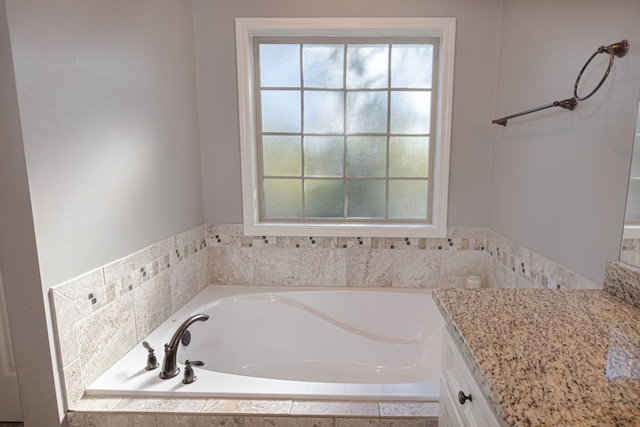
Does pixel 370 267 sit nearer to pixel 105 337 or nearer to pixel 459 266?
pixel 459 266

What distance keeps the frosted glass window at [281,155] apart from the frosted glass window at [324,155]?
6 cm

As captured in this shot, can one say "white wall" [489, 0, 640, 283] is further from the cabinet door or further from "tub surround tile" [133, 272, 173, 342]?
"tub surround tile" [133, 272, 173, 342]

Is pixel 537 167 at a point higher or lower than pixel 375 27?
lower

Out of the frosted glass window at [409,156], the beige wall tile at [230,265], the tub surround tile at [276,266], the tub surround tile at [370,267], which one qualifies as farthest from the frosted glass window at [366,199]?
the beige wall tile at [230,265]

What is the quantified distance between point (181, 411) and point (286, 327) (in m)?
1.01

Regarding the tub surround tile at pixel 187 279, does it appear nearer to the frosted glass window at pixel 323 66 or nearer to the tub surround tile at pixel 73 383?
the tub surround tile at pixel 73 383

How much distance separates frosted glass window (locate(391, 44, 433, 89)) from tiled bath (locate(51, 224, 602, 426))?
993 millimetres

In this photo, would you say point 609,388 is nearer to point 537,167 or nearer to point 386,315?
point 537,167

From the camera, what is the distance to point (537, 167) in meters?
1.66

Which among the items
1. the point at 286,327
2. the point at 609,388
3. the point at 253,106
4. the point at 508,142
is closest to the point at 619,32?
the point at 508,142

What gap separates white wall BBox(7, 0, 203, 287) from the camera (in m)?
1.15

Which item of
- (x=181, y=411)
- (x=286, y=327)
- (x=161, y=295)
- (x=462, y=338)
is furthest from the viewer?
(x=286, y=327)

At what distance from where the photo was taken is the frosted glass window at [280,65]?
7.54ft

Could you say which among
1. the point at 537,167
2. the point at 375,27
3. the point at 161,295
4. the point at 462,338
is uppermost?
the point at 375,27
